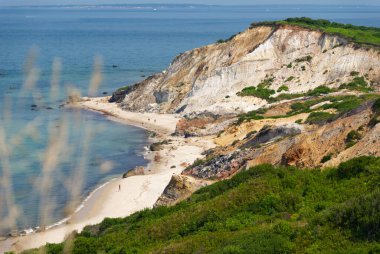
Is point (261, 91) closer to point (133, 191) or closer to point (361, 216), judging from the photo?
point (133, 191)

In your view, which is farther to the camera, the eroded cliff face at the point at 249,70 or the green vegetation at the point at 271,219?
the eroded cliff face at the point at 249,70

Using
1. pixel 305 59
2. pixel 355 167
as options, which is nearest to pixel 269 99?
pixel 305 59

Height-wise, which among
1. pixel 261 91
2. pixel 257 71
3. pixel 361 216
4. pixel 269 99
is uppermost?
pixel 361 216

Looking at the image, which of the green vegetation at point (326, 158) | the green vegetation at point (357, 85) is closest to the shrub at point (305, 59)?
the green vegetation at point (357, 85)

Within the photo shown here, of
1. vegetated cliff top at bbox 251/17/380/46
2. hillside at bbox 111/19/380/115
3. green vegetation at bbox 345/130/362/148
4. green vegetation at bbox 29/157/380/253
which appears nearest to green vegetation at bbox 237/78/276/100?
hillside at bbox 111/19/380/115

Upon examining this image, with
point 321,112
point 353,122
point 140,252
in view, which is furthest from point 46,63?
point 140,252

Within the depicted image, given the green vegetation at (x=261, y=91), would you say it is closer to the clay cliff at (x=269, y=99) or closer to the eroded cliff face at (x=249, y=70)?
the clay cliff at (x=269, y=99)

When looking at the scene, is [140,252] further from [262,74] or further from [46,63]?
[46,63]
